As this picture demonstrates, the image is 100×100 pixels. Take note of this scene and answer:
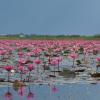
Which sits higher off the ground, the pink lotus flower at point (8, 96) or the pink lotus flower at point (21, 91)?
the pink lotus flower at point (8, 96)

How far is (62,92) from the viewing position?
30.0 feet

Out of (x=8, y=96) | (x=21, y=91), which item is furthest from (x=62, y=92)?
(x=8, y=96)

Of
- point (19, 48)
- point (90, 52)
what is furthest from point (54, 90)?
point (19, 48)

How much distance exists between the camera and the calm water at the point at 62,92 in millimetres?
8477

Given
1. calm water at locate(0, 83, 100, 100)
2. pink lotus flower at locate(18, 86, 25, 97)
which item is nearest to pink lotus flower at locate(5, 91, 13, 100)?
calm water at locate(0, 83, 100, 100)

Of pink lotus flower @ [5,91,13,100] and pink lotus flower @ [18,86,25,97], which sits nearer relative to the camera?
pink lotus flower @ [5,91,13,100]

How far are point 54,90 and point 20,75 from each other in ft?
7.23

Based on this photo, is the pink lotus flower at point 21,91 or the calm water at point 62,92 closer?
Result: the calm water at point 62,92

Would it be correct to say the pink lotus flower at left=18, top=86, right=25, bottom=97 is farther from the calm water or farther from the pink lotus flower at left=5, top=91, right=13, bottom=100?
the pink lotus flower at left=5, top=91, right=13, bottom=100

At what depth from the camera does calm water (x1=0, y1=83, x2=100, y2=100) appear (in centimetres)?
848

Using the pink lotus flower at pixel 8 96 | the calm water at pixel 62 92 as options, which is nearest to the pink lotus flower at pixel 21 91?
the calm water at pixel 62 92

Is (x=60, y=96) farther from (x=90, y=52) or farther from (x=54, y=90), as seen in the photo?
(x=90, y=52)

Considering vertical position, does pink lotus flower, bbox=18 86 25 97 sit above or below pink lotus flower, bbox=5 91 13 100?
below

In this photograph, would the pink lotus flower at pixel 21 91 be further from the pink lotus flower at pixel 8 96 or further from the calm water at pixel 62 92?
the pink lotus flower at pixel 8 96
